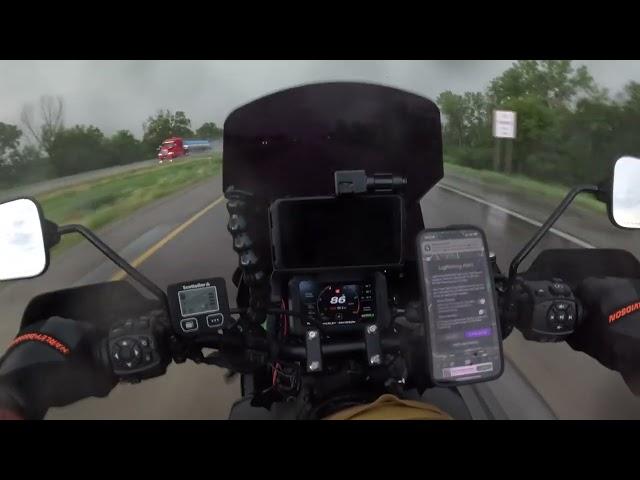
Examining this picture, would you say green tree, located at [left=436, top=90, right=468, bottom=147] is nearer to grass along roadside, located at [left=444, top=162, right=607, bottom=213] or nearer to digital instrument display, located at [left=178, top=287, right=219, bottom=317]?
grass along roadside, located at [left=444, top=162, right=607, bottom=213]

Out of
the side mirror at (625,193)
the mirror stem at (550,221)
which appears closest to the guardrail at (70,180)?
the mirror stem at (550,221)

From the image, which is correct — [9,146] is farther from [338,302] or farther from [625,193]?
[625,193]

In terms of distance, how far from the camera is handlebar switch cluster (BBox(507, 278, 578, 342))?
67.2 inches

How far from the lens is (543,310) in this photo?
1702 millimetres

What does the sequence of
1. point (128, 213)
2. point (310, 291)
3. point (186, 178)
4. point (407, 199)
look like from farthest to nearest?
point (128, 213)
point (186, 178)
point (407, 199)
point (310, 291)

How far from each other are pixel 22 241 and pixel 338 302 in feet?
2.77

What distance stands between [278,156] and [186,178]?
42 cm

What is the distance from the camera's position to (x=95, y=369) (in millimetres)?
1612

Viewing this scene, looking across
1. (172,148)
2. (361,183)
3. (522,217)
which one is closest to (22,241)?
(172,148)

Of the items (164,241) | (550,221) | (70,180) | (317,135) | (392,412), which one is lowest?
(164,241)

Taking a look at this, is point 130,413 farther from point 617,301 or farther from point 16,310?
point 617,301

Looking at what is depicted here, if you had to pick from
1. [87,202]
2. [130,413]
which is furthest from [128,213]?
[130,413]

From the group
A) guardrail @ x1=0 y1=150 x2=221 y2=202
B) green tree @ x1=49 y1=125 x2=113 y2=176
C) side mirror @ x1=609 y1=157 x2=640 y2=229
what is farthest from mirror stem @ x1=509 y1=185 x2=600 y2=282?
green tree @ x1=49 y1=125 x2=113 y2=176

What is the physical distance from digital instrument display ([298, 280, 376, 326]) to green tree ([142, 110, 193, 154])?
23.8 inches
